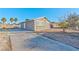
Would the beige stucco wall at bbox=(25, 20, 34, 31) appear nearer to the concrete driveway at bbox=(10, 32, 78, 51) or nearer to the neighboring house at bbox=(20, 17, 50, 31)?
the neighboring house at bbox=(20, 17, 50, 31)

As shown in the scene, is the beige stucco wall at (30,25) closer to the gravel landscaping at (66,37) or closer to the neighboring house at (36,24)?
the neighboring house at (36,24)

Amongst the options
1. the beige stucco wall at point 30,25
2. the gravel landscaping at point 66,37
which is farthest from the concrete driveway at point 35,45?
the beige stucco wall at point 30,25

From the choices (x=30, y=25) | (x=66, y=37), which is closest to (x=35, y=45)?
(x=30, y=25)

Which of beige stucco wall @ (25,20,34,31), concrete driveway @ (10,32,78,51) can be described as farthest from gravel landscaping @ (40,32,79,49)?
beige stucco wall @ (25,20,34,31)

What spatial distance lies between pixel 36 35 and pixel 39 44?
0.48ft

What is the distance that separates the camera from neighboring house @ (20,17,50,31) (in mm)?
2340

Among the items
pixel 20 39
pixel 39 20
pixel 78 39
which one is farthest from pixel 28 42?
pixel 78 39

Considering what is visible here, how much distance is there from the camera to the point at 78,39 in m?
2.31

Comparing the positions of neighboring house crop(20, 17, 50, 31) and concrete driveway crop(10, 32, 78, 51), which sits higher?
neighboring house crop(20, 17, 50, 31)

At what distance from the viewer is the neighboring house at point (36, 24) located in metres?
2.34

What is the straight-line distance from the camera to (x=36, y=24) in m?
2.37

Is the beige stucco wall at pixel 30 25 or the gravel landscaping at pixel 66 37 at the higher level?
the beige stucco wall at pixel 30 25
